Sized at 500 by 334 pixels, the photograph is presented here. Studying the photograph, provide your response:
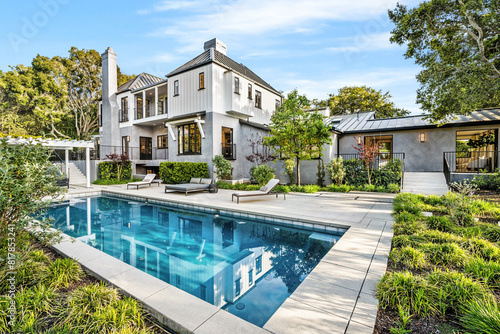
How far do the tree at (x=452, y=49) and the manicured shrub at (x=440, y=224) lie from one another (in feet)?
24.8

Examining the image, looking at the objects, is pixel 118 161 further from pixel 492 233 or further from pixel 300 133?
pixel 492 233

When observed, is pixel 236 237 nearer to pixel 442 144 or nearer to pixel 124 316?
pixel 124 316

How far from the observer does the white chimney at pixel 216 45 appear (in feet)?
52.7

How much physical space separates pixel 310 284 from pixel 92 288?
8.61 feet

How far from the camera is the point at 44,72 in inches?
884

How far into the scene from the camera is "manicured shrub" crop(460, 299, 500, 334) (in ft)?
5.97

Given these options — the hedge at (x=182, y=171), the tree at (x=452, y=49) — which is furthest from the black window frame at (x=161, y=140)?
the tree at (x=452, y=49)

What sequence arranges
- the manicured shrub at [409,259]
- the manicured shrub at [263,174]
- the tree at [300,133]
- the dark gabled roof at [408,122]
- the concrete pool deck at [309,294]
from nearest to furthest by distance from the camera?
the concrete pool deck at [309,294] < the manicured shrub at [409,259] < the tree at [300,133] < the manicured shrub at [263,174] < the dark gabled roof at [408,122]

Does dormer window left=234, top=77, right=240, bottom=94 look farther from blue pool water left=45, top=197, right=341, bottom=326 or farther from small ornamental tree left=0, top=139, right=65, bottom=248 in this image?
small ornamental tree left=0, top=139, right=65, bottom=248

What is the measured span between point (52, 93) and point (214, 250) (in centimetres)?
2812

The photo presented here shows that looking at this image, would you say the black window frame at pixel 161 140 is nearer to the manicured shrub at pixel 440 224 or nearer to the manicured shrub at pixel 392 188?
the manicured shrub at pixel 392 188

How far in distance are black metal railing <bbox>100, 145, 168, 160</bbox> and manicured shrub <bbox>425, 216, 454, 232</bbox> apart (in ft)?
57.0

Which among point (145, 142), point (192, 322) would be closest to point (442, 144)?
point (192, 322)

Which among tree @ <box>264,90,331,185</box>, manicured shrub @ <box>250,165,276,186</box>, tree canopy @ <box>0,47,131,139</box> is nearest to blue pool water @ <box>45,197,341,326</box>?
manicured shrub @ <box>250,165,276,186</box>
